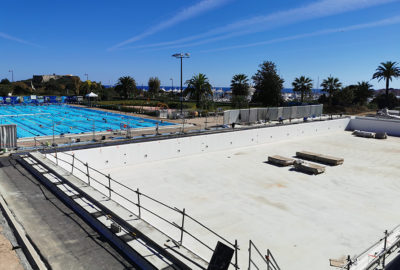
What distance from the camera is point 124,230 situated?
27.7 feet

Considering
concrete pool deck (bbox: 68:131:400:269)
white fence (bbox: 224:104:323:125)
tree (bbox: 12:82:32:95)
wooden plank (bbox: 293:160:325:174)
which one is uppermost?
tree (bbox: 12:82:32:95)

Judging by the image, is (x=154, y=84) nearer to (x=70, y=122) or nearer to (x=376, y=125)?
(x=70, y=122)

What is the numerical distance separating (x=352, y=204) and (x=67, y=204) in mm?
13209

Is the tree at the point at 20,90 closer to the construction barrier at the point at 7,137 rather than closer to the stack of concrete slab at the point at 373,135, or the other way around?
the construction barrier at the point at 7,137

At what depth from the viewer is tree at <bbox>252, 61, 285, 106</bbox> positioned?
169 feet

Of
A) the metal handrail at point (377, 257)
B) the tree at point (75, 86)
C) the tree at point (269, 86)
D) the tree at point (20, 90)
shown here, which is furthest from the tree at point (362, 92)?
the tree at point (20, 90)

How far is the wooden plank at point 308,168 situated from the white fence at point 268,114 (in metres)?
13.6

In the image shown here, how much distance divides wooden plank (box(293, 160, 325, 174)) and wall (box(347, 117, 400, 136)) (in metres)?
22.8

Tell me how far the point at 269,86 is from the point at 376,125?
58.6 feet

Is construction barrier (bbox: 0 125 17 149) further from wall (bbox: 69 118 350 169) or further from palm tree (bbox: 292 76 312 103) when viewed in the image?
palm tree (bbox: 292 76 312 103)

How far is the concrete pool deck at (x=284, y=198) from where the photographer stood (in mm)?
11508

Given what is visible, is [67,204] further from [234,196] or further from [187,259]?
[234,196]

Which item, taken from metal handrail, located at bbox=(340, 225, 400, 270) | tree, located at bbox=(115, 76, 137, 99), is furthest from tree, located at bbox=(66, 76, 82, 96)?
metal handrail, located at bbox=(340, 225, 400, 270)

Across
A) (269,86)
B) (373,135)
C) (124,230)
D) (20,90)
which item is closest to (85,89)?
(20,90)
